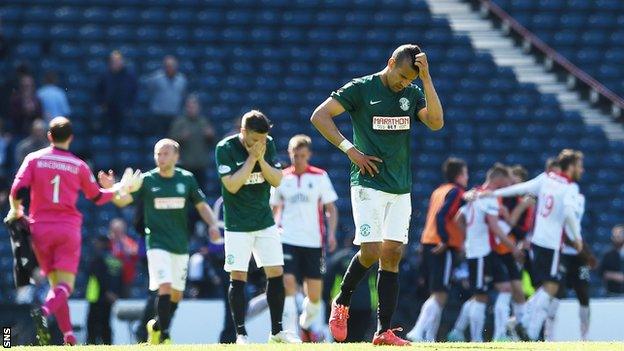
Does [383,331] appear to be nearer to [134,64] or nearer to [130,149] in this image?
[130,149]

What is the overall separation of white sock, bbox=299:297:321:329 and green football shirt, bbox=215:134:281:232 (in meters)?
2.66

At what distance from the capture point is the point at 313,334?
17.6 meters

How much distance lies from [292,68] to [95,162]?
4016 mm

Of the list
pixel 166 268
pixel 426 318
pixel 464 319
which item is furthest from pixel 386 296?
pixel 464 319

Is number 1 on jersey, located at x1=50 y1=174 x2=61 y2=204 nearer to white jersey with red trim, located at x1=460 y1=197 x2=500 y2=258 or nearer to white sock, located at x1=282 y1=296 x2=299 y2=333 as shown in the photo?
white sock, located at x1=282 y1=296 x2=299 y2=333

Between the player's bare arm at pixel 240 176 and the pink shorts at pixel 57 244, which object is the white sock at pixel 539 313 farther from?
the pink shorts at pixel 57 244

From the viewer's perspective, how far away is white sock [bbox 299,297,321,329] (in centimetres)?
1682

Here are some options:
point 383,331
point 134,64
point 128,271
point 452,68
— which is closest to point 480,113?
point 452,68

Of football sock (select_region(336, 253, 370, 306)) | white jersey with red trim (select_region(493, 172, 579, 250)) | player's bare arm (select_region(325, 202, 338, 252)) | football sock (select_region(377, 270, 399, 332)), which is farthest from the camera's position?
white jersey with red trim (select_region(493, 172, 579, 250))

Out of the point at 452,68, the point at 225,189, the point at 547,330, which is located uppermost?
the point at 452,68

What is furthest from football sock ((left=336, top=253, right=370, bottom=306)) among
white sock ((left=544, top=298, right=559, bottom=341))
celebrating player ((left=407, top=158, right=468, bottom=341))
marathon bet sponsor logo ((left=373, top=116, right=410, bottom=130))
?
white sock ((left=544, top=298, right=559, bottom=341))

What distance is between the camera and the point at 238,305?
1414 centimetres

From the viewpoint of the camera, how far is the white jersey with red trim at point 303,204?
16.8m

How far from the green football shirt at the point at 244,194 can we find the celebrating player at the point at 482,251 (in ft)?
15.5
